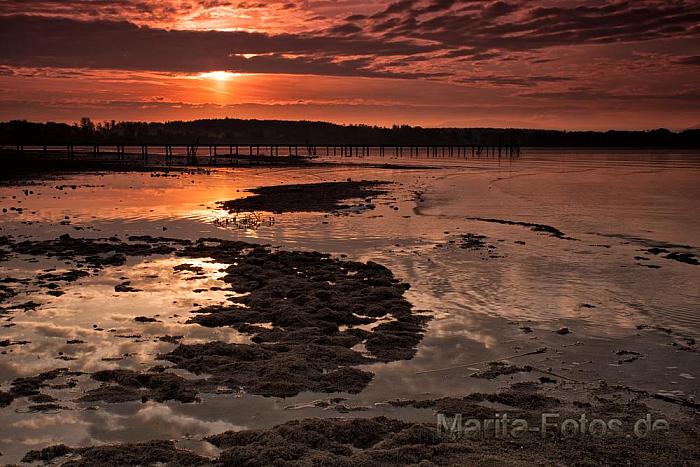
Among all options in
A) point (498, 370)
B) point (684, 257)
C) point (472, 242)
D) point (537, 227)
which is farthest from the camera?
point (537, 227)

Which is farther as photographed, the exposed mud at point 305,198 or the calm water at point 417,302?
the exposed mud at point 305,198

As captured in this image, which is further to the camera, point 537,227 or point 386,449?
point 537,227

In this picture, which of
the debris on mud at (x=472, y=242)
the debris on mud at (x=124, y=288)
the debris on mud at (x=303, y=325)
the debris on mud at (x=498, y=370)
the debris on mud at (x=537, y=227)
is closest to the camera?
the debris on mud at (x=303, y=325)

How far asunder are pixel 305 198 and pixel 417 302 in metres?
24.4

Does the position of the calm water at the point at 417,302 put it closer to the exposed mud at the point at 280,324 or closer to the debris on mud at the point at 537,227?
the exposed mud at the point at 280,324

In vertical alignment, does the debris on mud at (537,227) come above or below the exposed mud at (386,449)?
above

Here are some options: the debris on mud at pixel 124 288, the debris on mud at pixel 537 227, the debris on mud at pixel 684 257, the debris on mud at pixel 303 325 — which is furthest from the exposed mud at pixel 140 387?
the debris on mud at pixel 537 227

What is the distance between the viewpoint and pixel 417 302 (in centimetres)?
1416

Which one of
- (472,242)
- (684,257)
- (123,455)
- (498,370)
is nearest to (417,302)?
(498,370)

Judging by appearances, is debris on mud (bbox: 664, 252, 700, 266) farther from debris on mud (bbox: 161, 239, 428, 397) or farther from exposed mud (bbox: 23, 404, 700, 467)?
exposed mud (bbox: 23, 404, 700, 467)

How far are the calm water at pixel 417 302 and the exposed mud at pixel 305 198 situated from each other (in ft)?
7.82

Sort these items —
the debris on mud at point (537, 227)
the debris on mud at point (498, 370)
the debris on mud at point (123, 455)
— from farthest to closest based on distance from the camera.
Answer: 1. the debris on mud at point (537, 227)
2. the debris on mud at point (498, 370)
3. the debris on mud at point (123, 455)

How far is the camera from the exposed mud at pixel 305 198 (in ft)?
108

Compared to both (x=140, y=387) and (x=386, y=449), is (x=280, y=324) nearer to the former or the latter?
(x=140, y=387)
